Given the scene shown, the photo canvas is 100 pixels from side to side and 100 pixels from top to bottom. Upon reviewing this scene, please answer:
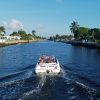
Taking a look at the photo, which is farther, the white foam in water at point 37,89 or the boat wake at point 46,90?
the white foam in water at point 37,89

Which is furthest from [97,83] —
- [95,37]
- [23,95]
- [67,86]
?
[95,37]

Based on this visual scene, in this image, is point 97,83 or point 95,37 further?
point 95,37

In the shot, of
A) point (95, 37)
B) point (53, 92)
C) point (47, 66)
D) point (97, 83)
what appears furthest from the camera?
point (95, 37)

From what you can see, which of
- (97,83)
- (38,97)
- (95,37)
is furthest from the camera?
(95,37)

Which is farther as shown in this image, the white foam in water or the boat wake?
the white foam in water

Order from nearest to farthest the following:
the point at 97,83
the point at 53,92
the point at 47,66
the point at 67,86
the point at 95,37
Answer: the point at 53,92 < the point at 67,86 < the point at 97,83 < the point at 47,66 < the point at 95,37

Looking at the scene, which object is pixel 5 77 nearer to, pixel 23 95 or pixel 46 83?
pixel 46 83

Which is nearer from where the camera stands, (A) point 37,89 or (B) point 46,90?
(B) point 46,90

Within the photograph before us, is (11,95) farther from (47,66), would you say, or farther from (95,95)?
(47,66)

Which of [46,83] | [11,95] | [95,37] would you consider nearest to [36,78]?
[46,83]
